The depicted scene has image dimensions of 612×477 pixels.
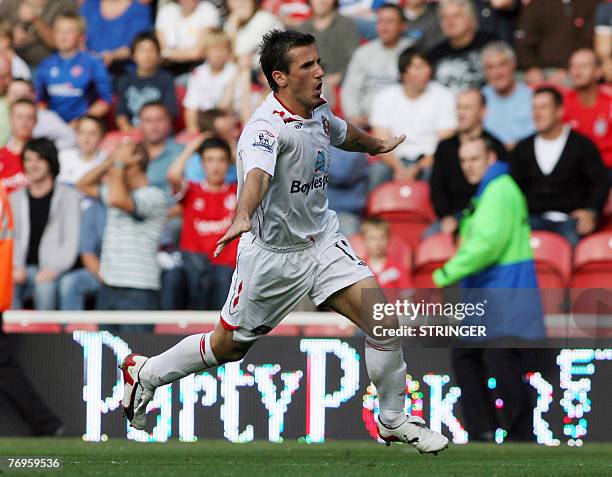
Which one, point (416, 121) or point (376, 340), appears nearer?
point (376, 340)

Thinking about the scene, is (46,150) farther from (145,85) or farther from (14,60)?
(14,60)

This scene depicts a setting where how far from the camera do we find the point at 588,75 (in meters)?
12.6

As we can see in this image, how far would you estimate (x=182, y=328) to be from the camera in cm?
1022

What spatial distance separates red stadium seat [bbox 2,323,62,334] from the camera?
1060 cm

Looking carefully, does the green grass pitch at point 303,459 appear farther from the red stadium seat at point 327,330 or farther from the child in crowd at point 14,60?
the child in crowd at point 14,60

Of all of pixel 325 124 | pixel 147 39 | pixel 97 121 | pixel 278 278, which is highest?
pixel 147 39

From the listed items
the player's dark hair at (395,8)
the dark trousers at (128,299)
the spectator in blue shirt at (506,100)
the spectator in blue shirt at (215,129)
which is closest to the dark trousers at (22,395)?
the dark trousers at (128,299)

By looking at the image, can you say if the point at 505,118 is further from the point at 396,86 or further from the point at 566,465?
the point at 566,465

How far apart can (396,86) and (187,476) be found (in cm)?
731

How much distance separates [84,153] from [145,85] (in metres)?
1.14

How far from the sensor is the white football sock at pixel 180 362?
24.7 ft

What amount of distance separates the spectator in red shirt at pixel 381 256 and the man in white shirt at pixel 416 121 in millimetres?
1386

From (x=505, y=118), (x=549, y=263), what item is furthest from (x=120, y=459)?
(x=505, y=118)

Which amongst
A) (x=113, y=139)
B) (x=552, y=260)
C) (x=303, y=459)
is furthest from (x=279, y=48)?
(x=113, y=139)
